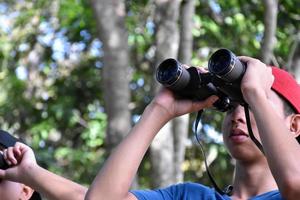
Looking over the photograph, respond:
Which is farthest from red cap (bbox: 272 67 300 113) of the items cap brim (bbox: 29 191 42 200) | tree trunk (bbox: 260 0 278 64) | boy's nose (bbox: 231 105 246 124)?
tree trunk (bbox: 260 0 278 64)

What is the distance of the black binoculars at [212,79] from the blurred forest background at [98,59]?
7.94 ft

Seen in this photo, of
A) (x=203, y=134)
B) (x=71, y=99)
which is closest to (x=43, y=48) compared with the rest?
(x=71, y=99)

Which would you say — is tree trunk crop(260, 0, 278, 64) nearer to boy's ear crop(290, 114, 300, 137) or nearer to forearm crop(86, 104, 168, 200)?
boy's ear crop(290, 114, 300, 137)

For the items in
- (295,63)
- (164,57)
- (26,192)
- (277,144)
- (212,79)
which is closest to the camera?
(277,144)

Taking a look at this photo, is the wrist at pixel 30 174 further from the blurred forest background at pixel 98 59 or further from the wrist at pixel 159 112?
the blurred forest background at pixel 98 59

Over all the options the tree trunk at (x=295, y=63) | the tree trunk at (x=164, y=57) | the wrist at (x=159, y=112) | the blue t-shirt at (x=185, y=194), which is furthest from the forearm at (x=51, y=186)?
the tree trunk at (x=295, y=63)

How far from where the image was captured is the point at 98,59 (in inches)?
312

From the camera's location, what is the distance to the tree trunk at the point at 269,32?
4.81m

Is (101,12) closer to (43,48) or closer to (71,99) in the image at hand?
(71,99)

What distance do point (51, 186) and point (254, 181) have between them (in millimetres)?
627

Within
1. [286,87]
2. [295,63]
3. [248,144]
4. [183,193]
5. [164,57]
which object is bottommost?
[295,63]

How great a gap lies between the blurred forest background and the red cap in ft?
7.90

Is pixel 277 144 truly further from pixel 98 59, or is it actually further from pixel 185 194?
pixel 98 59

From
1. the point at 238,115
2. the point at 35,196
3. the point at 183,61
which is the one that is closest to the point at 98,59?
the point at 183,61
